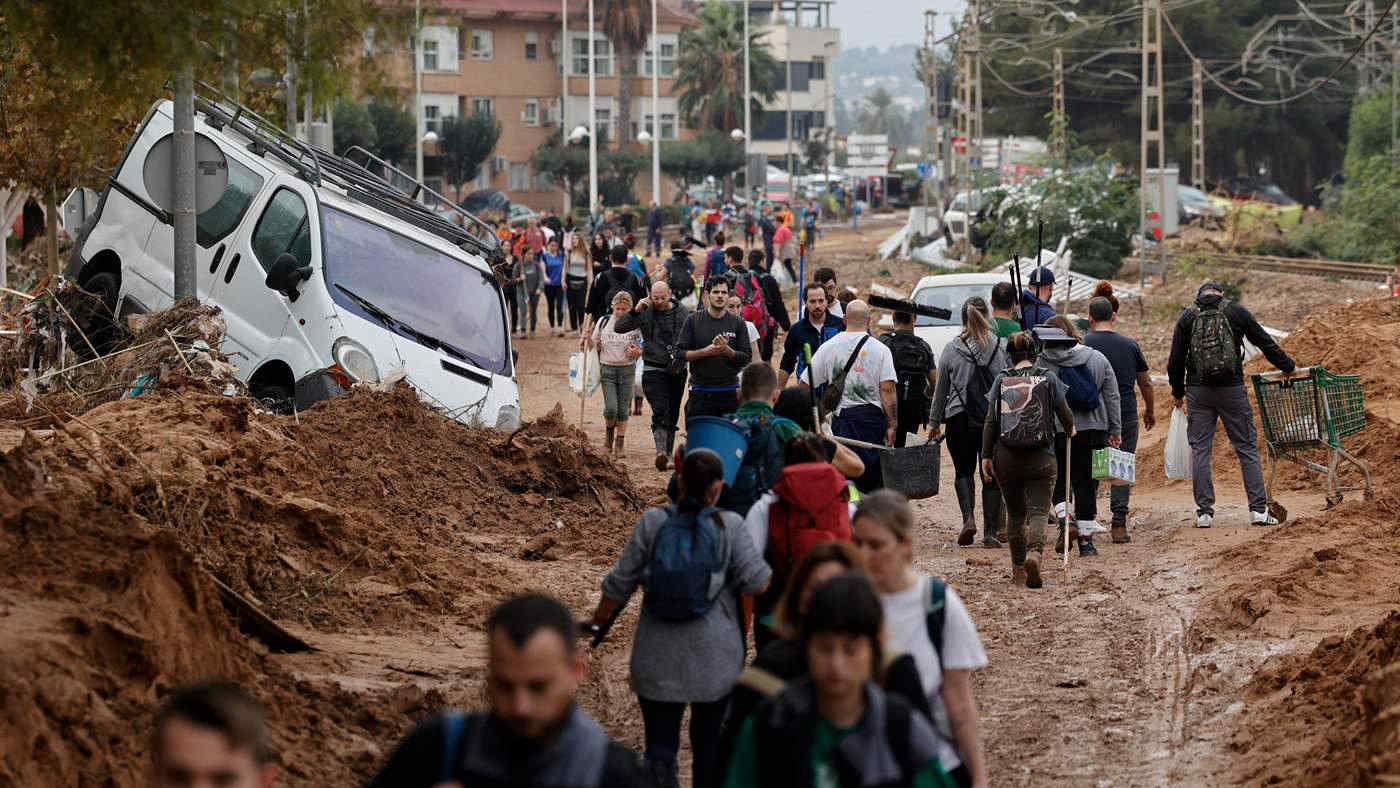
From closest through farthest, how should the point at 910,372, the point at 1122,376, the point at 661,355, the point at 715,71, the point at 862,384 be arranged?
the point at 862,384 → the point at 910,372 → the point at 1122,376 → the point at 661,355 → the point at 715,71

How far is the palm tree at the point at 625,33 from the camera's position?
295 ft

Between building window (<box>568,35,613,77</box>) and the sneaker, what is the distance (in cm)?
8313

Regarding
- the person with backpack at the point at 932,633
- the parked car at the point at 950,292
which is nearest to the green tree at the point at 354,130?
the parked car at the point at 950,292

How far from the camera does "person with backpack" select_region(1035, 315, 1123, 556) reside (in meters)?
12.8

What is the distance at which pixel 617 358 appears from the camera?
18.0m

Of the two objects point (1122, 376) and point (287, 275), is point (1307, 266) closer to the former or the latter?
point (1122, 376)

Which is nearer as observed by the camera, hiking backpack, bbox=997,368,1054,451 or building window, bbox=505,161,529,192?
hiking backpack, bbox=997,368,1054,451

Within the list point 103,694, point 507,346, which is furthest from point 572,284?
point 103,694

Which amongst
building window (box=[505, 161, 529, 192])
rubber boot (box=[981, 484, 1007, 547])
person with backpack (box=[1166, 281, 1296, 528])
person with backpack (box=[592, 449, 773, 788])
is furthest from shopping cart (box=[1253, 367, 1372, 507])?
building window (box=[505, 161, 529, 192])

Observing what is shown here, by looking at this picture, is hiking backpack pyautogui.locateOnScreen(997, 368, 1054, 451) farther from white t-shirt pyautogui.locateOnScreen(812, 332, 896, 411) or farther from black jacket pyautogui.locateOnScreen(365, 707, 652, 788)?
black jacket pyautogui.locateOnScreen(365, 707, 652, 788)

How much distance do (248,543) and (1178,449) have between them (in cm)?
765

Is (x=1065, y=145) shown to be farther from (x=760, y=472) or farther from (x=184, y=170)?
(x=760, y=472)

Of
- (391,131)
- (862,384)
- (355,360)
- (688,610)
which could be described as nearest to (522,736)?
(688,610)

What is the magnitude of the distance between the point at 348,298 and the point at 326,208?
1.03 meters
